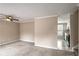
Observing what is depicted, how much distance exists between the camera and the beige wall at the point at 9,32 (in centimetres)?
136

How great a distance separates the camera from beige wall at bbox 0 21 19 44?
1.36m

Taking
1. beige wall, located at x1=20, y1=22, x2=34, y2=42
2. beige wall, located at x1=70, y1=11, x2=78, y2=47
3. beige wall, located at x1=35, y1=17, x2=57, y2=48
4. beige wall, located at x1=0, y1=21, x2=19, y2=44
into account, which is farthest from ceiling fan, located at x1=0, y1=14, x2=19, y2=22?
beige wall, located at x1=70, y1=11, x2=78, y2=47

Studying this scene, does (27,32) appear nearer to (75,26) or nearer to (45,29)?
(45,29)

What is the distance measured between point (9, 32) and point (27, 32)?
0.34 metres

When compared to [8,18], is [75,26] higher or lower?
lower

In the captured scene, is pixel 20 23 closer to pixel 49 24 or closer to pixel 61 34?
pixel 49 24

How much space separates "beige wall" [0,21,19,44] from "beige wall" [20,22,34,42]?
9cm

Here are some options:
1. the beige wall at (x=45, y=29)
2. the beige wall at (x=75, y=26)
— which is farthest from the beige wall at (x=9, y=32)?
the beige wall at (x=75, y=26)

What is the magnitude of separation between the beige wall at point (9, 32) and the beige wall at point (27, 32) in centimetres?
9

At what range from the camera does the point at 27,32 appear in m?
1.57

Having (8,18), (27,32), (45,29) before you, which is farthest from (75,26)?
(8,18)

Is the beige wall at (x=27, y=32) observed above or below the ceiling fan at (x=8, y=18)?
below

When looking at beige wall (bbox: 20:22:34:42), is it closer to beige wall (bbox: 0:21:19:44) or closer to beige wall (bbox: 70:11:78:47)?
beige wall (bbox: 0:21:19:44)

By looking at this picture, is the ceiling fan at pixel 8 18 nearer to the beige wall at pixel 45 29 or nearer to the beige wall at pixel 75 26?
the beige wall at pixel 45 29
